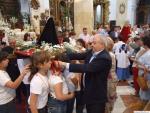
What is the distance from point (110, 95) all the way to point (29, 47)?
129 cm

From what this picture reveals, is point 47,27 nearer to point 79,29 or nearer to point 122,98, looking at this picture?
point 122,98

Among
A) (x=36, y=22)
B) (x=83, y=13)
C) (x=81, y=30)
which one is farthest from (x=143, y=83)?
(x=36, y=22)

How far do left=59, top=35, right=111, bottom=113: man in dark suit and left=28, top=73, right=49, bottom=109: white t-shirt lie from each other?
26 centimetres

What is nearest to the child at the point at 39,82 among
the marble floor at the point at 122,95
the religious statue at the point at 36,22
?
the marble floor at the point at 122,95

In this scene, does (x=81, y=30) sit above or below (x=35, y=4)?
below

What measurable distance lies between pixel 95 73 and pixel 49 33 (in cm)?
83

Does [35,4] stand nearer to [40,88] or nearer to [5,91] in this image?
[5,91]

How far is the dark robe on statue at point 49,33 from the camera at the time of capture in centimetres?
341

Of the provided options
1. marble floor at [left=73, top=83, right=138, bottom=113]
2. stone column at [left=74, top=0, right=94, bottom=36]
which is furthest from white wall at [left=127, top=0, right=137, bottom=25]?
marble floor at [left=73, top=83, right=138, bottom=113]

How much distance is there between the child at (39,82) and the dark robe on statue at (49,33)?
0.66 metres

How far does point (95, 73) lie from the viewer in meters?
3.02

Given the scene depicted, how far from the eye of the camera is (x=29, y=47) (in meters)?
3.61

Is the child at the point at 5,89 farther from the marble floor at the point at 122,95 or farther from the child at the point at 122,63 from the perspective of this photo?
the child at the point at 122,63

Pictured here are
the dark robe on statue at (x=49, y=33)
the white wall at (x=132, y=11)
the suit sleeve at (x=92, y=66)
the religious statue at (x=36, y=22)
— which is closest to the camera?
the suit sleeve at (x=92, y=66)
